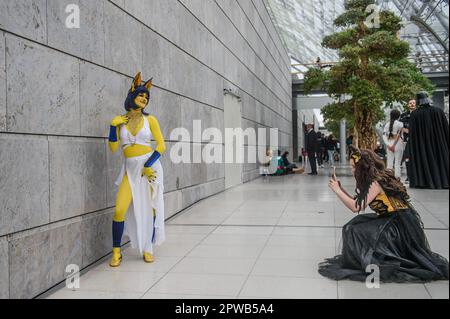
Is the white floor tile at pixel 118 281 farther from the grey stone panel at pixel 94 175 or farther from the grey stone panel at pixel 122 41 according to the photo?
the grey stone panel at pixel 122 41

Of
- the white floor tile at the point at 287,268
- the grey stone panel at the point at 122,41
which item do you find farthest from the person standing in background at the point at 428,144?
the grey stone panel at the point at 122,41

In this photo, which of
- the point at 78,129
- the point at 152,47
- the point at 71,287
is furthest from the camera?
the point at 152,47

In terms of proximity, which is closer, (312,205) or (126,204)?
(126,204)

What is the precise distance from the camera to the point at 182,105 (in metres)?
8.57

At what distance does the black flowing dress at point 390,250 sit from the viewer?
4.11m

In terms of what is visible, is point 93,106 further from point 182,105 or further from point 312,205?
point 312,205

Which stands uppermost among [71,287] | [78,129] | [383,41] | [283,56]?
[283,56]

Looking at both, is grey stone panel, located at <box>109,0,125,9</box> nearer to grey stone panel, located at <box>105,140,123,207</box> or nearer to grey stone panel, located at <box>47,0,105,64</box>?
grey stone panel, located at <box>47,0,105,64</box>

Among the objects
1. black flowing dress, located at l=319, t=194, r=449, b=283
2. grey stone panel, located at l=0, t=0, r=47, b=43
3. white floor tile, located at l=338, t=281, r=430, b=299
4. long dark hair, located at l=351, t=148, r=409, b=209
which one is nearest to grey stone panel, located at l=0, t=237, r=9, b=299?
grey stone panel, located at l=0, t=0, r=47, b=43

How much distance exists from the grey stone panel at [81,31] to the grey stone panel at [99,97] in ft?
0.54

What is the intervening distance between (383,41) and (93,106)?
13261mm

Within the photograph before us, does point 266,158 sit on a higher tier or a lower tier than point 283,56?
lower
